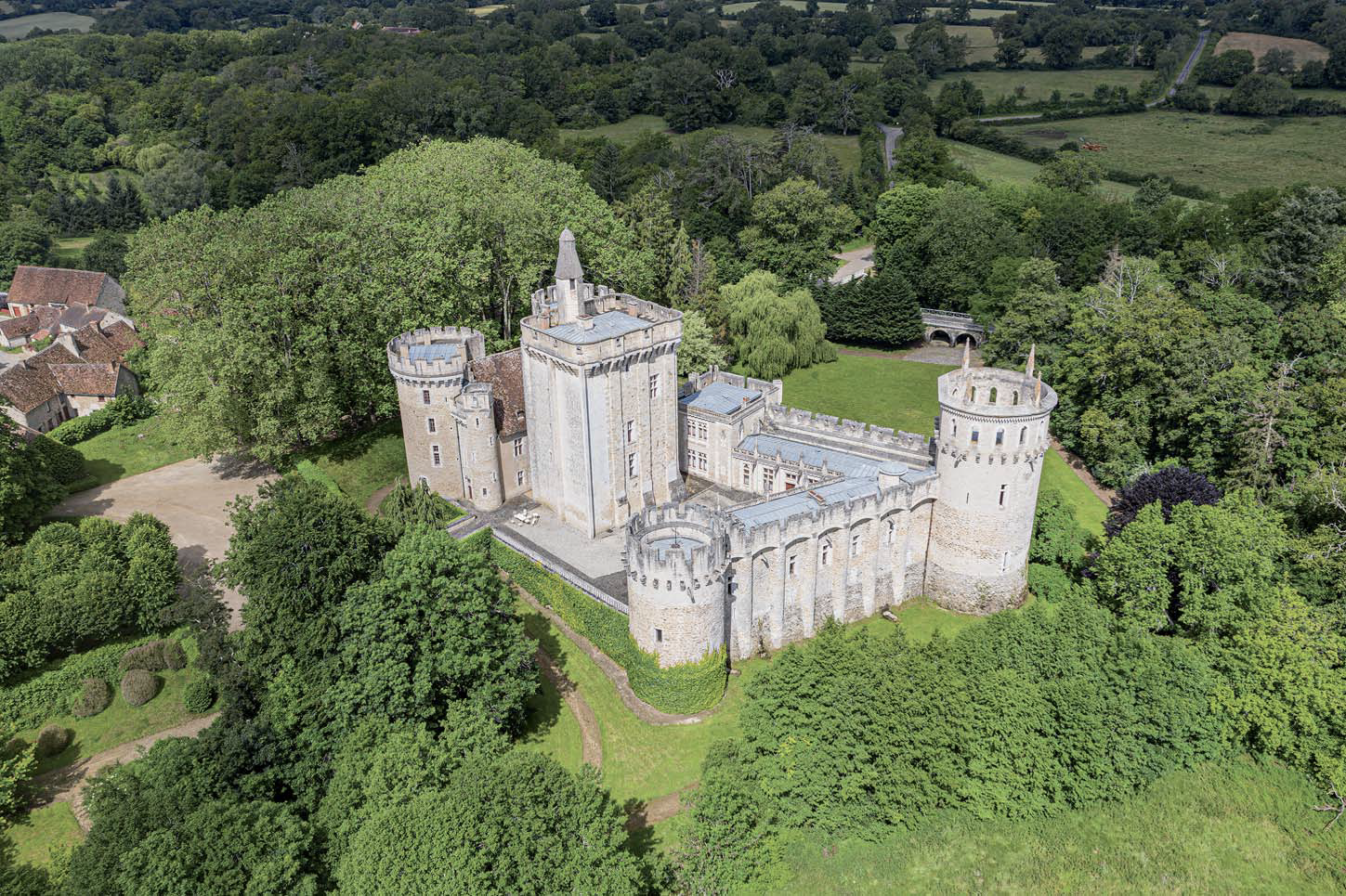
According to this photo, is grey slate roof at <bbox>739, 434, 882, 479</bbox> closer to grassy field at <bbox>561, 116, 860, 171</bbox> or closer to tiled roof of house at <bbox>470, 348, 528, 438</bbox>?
tiled roof of house at <bbox>470, 348, 528, 438</bbox>

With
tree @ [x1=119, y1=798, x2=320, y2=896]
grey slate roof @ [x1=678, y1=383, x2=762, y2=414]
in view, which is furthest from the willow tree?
tree @ [x1=119, y1=798, x2=320, y2=896]

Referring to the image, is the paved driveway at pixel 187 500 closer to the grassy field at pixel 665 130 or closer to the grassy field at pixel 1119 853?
the grassy field at pixel 1119 853

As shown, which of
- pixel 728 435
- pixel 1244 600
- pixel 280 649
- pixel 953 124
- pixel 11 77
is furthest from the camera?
pixel 11 77

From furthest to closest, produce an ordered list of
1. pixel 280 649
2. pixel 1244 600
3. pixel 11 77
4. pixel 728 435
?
1. pixel 11 77
2. pixel 728 435
3. pixel 1244 600
4. pixel 280 649

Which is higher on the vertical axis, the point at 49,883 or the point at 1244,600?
the point at 1244,600

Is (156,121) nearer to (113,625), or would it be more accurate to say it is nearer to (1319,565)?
(113,625)

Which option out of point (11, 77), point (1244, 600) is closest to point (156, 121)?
Result: point (11, 77)

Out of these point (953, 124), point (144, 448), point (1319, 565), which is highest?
point (953, 124)
